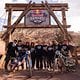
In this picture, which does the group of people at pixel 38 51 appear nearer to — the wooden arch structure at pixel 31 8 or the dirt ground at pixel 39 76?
the dirt ground at pixel 39 76

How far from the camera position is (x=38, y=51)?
13.3 meters

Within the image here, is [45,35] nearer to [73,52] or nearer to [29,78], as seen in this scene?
[73,52]

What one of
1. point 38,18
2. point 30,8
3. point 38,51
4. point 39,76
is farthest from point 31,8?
point 39,76

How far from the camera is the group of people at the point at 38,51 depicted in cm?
1287

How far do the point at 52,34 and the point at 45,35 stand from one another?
0.80 m

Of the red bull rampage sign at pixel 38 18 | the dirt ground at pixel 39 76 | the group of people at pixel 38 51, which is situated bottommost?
the dirt ground at pixel 39 76

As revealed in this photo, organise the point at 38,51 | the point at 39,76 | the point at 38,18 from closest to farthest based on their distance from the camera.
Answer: the point at 39,76 → the point at 38,51 → the point at 38,18

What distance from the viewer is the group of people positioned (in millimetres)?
12867

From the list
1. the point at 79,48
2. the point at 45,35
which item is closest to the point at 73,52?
the point at 79,48

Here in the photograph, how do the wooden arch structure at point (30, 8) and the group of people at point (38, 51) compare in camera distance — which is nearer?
the group of people at point (38, 51)

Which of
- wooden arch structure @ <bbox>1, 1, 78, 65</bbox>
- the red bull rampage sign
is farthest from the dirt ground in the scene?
the red bull rampage sign

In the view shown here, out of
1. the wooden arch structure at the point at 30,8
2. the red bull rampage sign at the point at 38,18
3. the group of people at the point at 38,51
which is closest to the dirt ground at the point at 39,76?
the group of people at the point at 38,51

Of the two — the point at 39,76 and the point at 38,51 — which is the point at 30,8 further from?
the point at 39,76

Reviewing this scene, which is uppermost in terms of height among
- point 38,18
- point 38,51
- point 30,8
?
point 30,8
